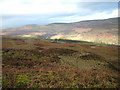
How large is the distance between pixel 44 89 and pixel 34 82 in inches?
80.3

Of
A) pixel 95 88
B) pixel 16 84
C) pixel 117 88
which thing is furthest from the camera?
pixel 117 88

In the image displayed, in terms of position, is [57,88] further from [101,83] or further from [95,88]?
[101,83]

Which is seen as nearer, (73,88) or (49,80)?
(73,88)

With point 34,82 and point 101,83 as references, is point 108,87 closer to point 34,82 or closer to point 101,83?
point 101,83

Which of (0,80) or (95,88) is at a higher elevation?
(0,80)

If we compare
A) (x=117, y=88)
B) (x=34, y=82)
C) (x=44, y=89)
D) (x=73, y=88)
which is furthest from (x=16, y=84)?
(x=117, y=88)

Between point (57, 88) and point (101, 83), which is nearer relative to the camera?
point (57, 88)

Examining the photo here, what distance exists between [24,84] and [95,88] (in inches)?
293

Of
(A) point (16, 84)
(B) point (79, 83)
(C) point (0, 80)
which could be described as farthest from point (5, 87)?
(B) point (79, 83)

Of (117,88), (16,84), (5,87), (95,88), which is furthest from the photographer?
(117,88)

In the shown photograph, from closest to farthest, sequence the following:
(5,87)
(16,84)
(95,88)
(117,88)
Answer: (5,87) → (16,84) → (95,88) → (117,88)

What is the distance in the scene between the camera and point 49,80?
597 inches

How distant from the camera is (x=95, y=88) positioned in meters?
14.1

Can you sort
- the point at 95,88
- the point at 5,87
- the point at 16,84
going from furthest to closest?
1. the point at 95,88
2. the point at 16,84
3. the point at 5,87
